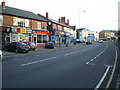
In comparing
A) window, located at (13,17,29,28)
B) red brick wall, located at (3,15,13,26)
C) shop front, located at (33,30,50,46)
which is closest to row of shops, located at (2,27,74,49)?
shop front, located at (33,30,50,46)

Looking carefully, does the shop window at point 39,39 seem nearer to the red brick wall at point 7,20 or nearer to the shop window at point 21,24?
the shop window at point 21,24

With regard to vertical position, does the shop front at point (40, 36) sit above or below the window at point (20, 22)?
below

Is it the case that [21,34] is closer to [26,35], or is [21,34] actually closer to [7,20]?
[26,35]

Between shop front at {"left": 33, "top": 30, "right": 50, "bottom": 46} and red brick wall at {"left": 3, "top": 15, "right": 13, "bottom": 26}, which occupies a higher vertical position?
red brick wall at {"left": 3, "top": 15, "right": 13, "bottom": 26}

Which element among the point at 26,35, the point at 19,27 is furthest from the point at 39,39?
the point at 19,27

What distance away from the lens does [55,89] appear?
16.9 ft

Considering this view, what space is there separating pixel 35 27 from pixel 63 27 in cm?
2010

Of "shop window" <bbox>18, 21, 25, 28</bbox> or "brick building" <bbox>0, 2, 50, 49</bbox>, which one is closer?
"brick building" <bbox>0, 2, 50, 49</bbox>

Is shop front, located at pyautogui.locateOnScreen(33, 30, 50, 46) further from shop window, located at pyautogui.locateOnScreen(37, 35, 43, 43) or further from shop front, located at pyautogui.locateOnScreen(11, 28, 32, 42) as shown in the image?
shop front, located at pyautogui.locateOnScreen(11, 28, 32, 42)

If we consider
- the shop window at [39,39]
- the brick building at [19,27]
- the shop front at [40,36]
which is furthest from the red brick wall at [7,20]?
the shop window at [39,39]

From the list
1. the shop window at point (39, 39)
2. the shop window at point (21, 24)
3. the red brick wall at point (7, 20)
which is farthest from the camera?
the shop window at point (39, 39)

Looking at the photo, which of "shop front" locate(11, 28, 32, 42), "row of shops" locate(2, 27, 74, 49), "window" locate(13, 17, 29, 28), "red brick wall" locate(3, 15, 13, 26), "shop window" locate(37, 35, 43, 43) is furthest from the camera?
"shop window" locate(37, 35, 43, 43)

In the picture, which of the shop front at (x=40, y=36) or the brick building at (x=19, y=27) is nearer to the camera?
the brick building at (x=19, y=27)

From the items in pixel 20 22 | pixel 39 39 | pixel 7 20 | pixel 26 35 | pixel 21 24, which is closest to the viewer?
pixel 7 20
